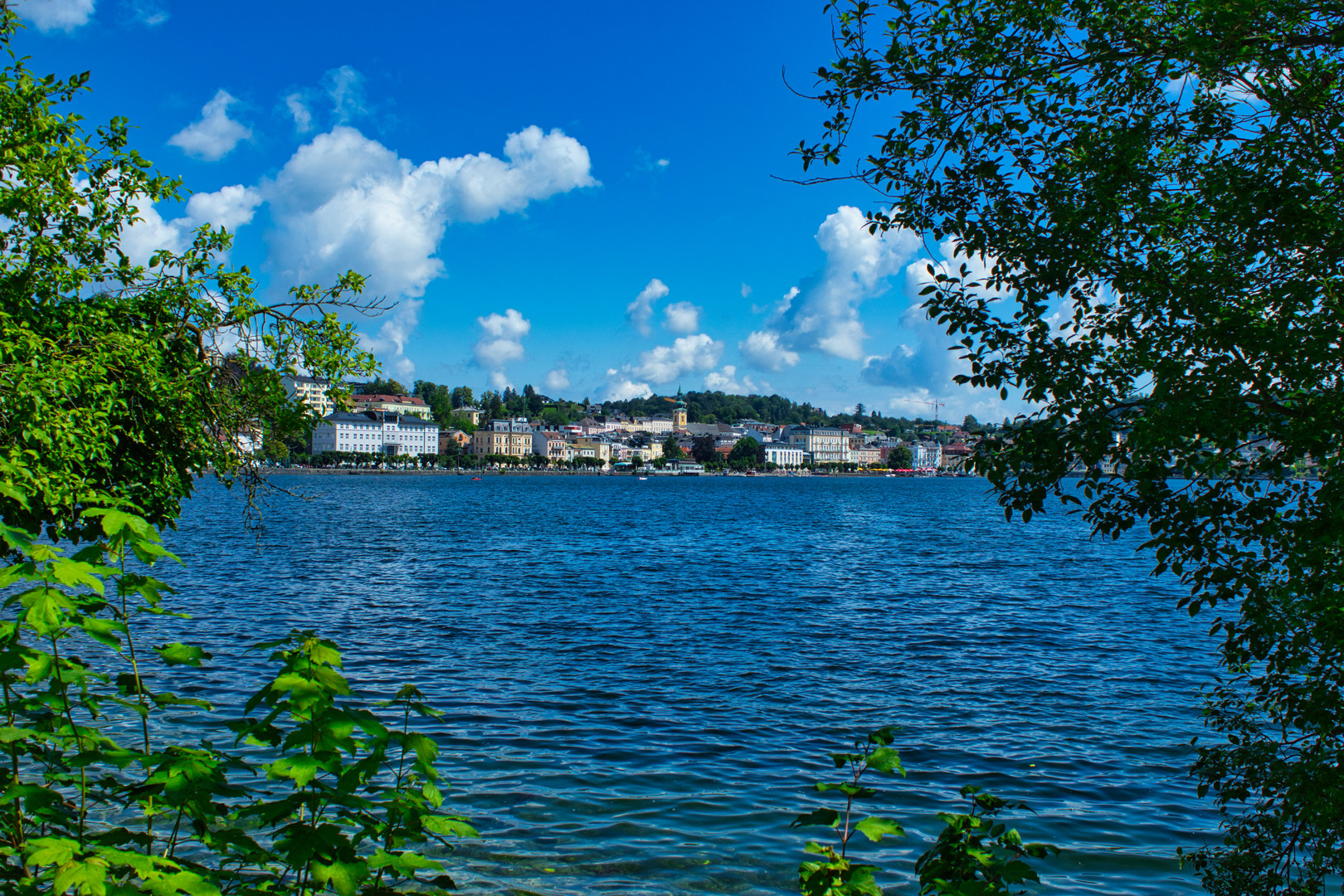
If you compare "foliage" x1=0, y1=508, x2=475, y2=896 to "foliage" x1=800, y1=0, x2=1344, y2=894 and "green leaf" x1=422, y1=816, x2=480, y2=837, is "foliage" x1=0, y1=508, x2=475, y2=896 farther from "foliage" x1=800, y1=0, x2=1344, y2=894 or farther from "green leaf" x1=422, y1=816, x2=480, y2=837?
"foliage" x1=800, y1=0, x2=1344, y2=894

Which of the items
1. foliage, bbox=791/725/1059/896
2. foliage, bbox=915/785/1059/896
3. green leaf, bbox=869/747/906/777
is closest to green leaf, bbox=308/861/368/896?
foliage, bbox=791/725/1059/896

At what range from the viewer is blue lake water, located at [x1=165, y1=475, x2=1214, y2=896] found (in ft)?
30.5

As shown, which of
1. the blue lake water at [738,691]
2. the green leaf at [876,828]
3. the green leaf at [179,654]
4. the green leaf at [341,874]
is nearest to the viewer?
the green leaf at [341,874]

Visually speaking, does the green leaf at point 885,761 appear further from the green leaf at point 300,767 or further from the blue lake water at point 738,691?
the blue lake water at point 738,691

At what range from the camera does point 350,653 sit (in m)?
18.4

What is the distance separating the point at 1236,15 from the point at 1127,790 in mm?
9619

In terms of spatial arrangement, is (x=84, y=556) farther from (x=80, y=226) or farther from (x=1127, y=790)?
(x=1127, y=790)

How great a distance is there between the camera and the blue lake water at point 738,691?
930cm

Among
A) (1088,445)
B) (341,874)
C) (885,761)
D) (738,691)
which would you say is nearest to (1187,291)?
(1088,445)

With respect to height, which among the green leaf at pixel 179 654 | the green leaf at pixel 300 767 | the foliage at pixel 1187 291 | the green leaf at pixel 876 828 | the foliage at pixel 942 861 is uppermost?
the foliage at pixel 1187 291

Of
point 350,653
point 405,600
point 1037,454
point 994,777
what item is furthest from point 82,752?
point 405,600

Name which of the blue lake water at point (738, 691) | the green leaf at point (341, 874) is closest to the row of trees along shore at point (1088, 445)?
the green leaf at point (341, 874)

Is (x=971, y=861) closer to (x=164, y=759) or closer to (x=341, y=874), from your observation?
(x=341, y=874)

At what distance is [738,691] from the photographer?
15.9 meters
